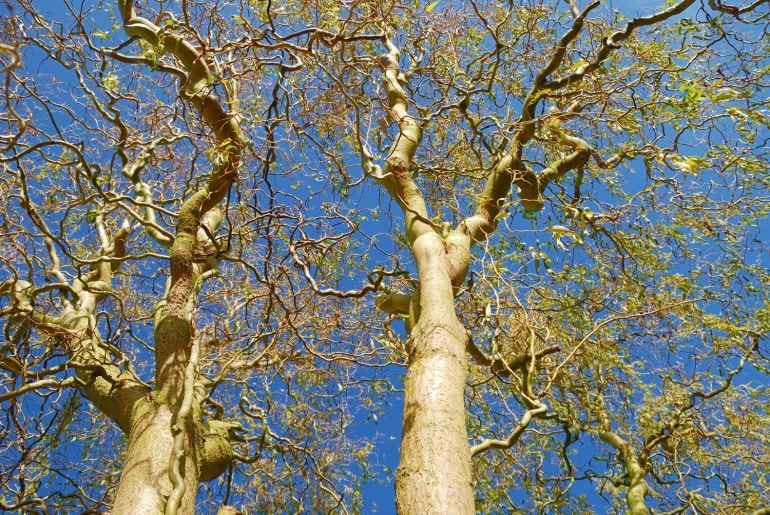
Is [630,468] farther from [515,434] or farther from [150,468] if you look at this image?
[150,468]

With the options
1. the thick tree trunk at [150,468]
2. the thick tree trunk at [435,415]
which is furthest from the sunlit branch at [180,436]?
the thick tree trunk at [435,415]

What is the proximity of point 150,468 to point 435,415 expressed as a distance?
1.86 meters

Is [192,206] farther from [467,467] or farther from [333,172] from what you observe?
[467,467]

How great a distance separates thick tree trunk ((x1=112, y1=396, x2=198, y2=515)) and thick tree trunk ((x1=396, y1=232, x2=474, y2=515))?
149 centimetres

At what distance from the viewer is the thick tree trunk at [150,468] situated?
336 cm

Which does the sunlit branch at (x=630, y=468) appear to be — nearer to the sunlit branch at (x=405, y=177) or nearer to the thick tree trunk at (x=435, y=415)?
the thick tree trunk at (x=435, y=415)

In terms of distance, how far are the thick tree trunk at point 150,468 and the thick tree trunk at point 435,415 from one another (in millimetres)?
1490

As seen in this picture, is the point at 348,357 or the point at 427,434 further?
the point at 348,357

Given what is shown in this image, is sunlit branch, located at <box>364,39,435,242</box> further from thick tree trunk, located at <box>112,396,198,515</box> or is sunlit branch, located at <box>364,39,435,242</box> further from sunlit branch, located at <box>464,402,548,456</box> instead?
thick tree trunk, located at <box>112,396,198,515</box>

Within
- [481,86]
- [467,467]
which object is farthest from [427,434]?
[481,86]

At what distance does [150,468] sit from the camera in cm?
352

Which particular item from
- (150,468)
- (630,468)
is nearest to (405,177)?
(150,468)

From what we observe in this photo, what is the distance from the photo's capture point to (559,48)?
4.80 m

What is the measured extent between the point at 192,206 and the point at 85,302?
161 centimetres
